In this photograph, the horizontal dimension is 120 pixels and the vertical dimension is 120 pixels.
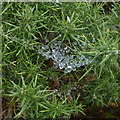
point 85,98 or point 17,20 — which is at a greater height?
point 17,20

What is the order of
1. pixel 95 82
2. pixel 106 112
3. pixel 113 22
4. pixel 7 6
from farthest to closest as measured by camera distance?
pixel 106 112
pixel 95 82
pixel 113 22
pixel 7 6

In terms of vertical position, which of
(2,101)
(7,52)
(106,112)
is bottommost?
(106,112)

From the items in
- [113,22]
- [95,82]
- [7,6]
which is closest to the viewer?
[7,6]

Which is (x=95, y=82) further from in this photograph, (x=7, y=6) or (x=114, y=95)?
(x=7, y=6)

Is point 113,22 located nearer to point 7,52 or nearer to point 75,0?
point 75,0

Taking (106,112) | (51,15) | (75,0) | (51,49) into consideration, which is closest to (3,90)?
(51,49)

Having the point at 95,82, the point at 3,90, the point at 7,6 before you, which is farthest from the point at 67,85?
the point at 7,6

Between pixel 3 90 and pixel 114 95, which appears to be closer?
pixel 3 90
